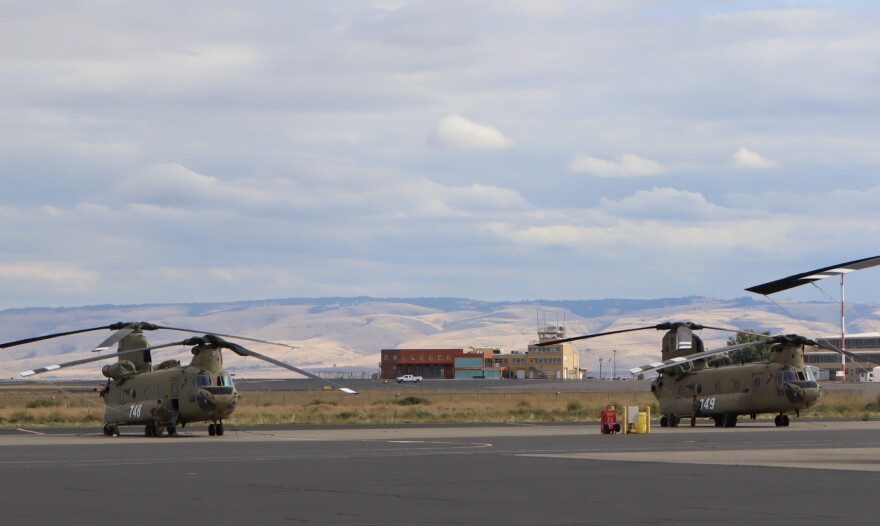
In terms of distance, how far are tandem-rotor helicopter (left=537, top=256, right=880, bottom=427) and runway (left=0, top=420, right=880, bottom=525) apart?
38.3 ft

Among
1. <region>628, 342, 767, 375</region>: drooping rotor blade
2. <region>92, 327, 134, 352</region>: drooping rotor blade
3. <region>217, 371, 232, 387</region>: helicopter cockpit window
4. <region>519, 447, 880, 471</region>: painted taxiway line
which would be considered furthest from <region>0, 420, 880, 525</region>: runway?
<region>628, 342, 767, 375</region>: drooping rotor blade

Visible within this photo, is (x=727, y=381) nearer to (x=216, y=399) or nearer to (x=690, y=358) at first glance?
(x=690, y=358)

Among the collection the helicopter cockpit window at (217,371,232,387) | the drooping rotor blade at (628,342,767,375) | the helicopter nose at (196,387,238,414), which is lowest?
the helicopter nose at (196,387,238,414)

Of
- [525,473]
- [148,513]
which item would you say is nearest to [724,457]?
[525,473]

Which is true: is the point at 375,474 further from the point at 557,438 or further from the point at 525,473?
the point at 557,438

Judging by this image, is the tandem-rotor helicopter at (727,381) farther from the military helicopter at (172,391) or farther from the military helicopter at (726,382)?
the military helicopter at (172,391)

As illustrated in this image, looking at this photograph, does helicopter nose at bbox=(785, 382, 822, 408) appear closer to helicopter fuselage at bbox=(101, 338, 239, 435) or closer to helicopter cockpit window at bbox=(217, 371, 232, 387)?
helicopter fuselage at bbox=(101, 338, 239, 435)

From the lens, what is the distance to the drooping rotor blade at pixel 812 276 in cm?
2603

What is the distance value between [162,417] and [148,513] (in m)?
32.1

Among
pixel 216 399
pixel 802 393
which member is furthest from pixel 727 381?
pixel 216 399

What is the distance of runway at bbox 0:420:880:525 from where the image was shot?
20.2 m

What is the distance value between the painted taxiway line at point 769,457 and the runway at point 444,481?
0.07 metres

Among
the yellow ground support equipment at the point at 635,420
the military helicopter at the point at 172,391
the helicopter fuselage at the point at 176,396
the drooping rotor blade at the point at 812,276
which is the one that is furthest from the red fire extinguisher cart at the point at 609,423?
the drooping rotor blade at the point at 812,276

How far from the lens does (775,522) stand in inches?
750
